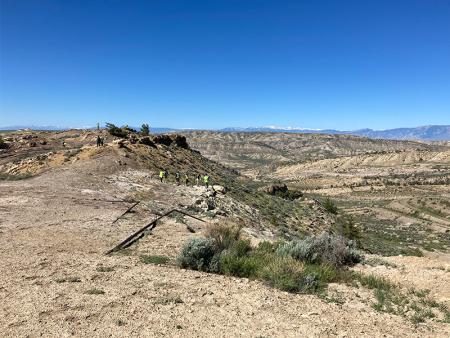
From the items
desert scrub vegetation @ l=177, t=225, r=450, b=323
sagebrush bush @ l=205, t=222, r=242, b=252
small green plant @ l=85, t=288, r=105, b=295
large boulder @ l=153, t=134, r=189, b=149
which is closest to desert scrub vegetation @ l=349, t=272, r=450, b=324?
desert scrub vegetation @ l=177, t=225, r=450, b=323

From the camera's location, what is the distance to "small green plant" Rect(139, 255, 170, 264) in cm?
1094

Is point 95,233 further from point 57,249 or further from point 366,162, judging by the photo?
point 366,162

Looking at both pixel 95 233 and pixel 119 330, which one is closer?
pixel 119 330

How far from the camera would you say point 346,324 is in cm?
763

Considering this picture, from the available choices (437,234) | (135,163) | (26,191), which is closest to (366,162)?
(437,234)

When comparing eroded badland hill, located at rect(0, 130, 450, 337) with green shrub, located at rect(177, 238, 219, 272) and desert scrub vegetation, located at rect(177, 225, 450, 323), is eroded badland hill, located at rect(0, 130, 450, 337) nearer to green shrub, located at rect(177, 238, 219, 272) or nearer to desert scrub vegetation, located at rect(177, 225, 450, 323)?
desert scrub vegetation, located at rect(177, 225, 450, 323)

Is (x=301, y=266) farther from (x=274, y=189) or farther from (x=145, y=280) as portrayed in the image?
(x=274, y=189)

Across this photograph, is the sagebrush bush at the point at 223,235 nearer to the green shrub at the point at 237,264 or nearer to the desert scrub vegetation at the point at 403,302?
the green shrub at the point at 237,264

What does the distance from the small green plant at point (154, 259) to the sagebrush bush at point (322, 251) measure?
10.8 feet

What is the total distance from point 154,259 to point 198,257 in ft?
4.29

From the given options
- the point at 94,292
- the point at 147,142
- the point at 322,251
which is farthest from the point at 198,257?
the point at 147,142

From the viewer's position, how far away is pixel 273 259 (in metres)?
10.9

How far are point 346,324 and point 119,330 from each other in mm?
4200

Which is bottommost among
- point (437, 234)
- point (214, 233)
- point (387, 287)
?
point (437, 234)
